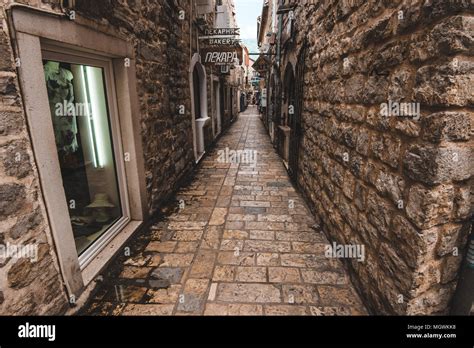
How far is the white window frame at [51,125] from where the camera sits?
5.78 feet

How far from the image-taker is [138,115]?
133 inches

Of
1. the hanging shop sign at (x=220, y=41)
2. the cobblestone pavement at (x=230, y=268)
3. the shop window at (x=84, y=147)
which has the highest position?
the hanging shop sign at (x=220, y=41)

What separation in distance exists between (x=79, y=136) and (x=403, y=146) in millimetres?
3091

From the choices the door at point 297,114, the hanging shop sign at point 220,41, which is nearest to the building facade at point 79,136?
the hanging shop sign at point 220,41

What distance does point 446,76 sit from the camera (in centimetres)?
140

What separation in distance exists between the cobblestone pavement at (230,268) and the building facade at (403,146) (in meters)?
0.41

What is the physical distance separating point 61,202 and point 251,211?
2.73 meters

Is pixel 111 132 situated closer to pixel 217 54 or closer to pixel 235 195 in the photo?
pixel 235 195

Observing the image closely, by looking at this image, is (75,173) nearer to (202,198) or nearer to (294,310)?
(202,198)

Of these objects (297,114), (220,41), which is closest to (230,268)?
(297,114)

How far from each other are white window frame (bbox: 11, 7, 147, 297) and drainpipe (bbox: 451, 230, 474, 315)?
293 cm

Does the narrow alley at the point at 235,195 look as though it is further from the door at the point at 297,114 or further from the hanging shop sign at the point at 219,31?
the hanging shop sign at the point at 219,31
